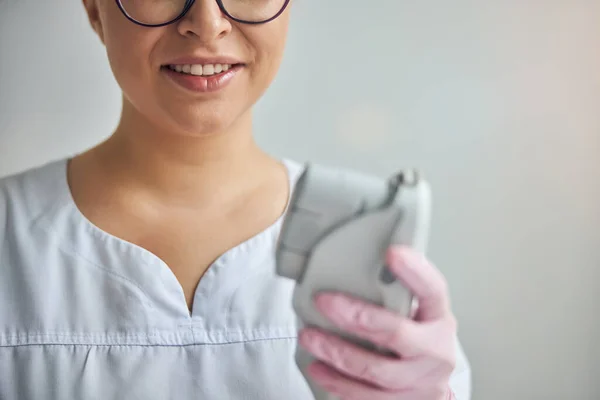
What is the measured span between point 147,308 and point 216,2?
0.34 meters

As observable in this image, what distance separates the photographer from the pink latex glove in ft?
1.66

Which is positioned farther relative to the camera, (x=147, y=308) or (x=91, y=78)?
(x=91, y=78)

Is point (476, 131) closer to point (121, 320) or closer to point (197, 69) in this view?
point (197, 69)

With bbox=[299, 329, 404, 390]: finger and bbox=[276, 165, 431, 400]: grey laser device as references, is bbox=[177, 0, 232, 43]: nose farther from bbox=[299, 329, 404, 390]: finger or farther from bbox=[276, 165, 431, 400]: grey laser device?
bbox=[299, 329, 404, 390]: finger

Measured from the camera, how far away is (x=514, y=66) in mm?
909

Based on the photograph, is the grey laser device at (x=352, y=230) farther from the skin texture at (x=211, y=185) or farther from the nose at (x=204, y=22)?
the nose at (x=204, y=22)

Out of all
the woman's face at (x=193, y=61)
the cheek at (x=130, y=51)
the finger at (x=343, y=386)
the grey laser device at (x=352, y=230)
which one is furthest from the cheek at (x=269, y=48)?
the finger at (x=343, y=386)

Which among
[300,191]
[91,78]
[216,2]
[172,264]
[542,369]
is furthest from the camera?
[542,369]

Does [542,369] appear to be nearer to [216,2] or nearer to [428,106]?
[428,106]

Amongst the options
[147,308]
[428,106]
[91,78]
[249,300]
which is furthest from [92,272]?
[428,106]

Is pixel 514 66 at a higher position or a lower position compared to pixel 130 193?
higher

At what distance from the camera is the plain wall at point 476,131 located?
0.89 m

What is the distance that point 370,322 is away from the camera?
1.66ft

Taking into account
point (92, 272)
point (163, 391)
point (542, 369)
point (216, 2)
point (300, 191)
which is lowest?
point (542, 369)
